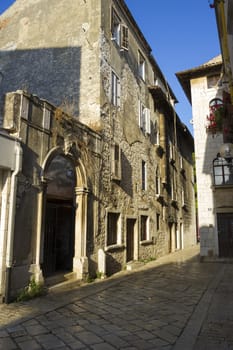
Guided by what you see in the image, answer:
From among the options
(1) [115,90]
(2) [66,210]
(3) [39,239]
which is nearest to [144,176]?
(1) [115,90]

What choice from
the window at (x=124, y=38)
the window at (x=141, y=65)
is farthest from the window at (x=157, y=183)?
the window at (x=124, y=38)

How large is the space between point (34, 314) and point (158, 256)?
11501 millimetres

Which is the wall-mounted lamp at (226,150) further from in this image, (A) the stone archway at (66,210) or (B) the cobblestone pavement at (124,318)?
(A) the stone archway at (66,210)

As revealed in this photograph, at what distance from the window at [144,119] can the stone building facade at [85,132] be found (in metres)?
0.07

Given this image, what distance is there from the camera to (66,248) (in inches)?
398

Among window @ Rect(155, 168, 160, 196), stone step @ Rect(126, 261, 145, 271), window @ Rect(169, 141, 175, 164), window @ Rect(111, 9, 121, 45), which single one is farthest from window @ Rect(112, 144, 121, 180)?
window @ Rect(169, 141, 175, 164)

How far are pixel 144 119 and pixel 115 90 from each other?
379 centimetres

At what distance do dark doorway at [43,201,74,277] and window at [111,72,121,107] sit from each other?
193 inches

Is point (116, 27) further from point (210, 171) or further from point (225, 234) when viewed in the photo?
point (225, 234)

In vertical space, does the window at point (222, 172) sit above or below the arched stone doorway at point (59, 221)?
above

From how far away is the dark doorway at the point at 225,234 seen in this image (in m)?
14.1

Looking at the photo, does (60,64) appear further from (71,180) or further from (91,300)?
(91,300)

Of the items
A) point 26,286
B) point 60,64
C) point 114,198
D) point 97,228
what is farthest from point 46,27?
point 26,286

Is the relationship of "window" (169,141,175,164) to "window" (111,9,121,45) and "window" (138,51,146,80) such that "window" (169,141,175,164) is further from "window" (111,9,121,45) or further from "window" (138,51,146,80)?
"window" (111,9,121,45)
